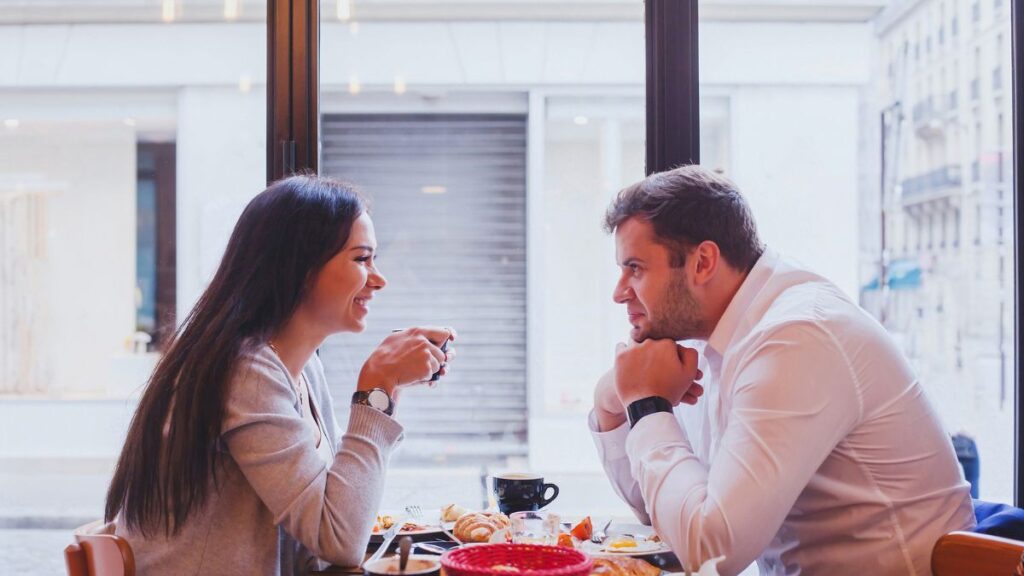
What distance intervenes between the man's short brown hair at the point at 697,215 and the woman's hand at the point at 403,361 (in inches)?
18.9

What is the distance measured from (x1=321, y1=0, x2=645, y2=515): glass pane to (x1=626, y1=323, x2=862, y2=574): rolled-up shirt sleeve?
1763 millimetres

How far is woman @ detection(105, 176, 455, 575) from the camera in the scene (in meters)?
1.49

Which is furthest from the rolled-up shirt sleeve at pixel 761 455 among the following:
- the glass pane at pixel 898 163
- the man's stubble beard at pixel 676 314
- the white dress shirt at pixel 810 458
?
the glass pane at pixel 898 163

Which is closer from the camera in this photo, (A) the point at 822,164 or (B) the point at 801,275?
(B) the point at 801,275

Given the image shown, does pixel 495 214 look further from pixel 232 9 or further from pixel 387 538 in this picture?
pixel 387 538

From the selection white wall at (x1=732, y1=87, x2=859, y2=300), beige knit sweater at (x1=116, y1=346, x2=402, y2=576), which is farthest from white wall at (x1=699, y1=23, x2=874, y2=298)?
beige knit sweater at (x1=116, y1=346, x2=402, y2=576)

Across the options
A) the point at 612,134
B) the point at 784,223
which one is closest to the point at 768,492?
the point at 784,223

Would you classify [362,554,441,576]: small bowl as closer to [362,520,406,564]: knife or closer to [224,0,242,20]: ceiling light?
[362,520,406,564]: knife

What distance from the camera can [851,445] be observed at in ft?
4.69

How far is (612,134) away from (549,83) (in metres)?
0.37

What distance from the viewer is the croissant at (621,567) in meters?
1.40

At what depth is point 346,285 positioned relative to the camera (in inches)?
68.9

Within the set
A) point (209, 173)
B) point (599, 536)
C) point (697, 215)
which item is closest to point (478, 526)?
point (599, 536)

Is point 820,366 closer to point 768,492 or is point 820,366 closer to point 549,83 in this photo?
point 768,492
